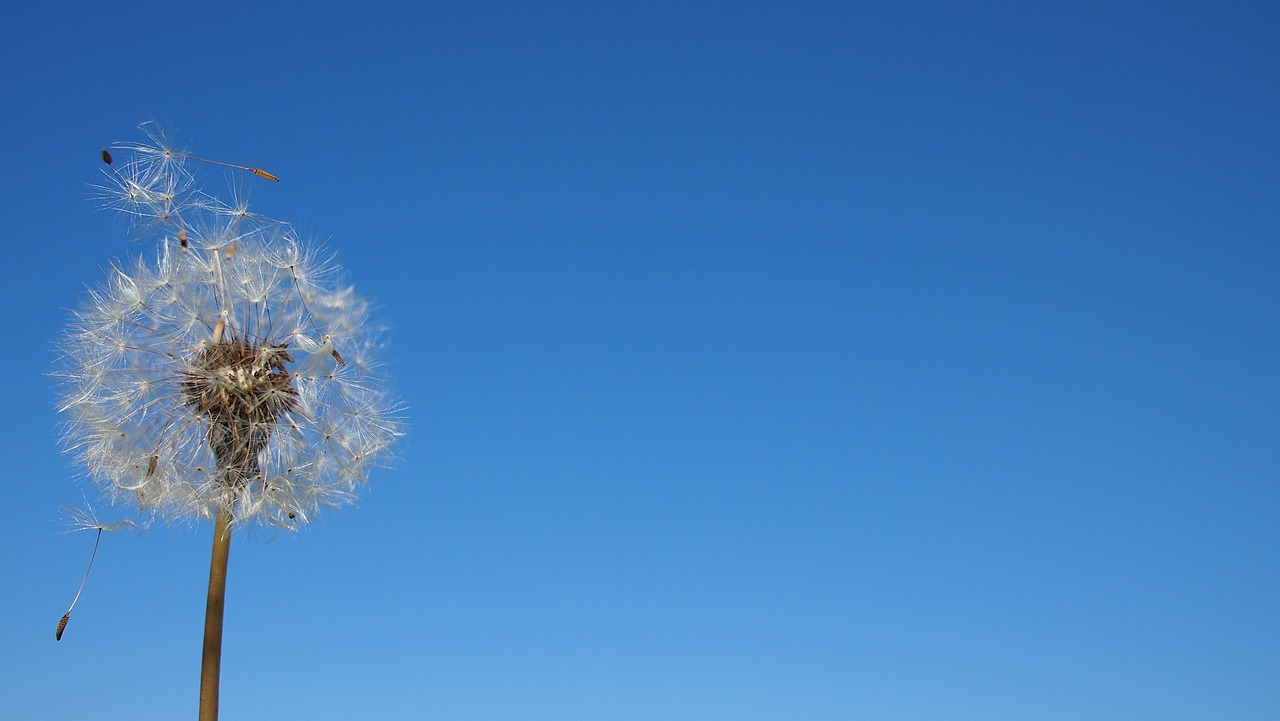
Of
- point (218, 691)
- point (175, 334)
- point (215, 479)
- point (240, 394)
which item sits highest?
point (175, 334)

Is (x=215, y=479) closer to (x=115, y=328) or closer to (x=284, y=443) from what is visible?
(x=284, y=443)

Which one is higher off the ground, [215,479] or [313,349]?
[313,349]

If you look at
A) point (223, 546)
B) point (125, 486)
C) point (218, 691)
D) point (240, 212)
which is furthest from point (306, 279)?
Result: point (218, 691)

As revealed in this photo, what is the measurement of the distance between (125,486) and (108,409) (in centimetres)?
94

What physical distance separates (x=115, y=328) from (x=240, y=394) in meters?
2.04

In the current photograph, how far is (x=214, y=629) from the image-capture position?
10805 millimetres

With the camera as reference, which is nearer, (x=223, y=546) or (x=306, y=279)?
(x=223, y=546)

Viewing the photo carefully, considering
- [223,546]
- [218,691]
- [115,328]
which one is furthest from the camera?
[115,328]

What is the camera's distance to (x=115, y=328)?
552 inches

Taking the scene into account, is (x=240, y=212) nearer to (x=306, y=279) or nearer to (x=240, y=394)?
(x=306, y=279)

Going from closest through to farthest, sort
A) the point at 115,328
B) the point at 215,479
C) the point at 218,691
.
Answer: the point at 218,691 < the point at 215,479 < the point at 115,328

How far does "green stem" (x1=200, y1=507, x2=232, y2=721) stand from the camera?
10602 millimetres

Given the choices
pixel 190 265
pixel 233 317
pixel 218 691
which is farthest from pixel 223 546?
pixel 190 265

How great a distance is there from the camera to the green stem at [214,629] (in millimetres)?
10602
